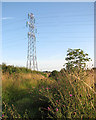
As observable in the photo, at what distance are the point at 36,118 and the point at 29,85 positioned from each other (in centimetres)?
299

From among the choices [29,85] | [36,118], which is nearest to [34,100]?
[36,118]

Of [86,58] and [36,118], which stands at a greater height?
[86,58]

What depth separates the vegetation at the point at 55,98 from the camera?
3025 millimetres

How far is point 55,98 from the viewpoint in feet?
13.8

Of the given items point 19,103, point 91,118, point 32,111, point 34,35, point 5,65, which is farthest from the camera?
point 34,35

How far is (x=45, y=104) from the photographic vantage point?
14.8ft

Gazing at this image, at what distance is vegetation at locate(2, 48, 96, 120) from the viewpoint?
303cm

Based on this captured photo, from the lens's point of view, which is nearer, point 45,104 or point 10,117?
point 10,117

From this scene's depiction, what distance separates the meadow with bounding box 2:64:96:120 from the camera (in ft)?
9.93

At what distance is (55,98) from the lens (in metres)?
4.20

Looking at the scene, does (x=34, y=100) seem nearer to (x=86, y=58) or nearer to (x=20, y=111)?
(x=20, y=111)

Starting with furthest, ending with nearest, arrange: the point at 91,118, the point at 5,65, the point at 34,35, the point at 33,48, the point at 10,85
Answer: the point at 34,35
the point at 33,48
the point at 5,65
the point at 10,85
the point at 91,118

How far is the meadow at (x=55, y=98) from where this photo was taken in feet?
9.93

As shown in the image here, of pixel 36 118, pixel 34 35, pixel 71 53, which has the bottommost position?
pixel 36 118
